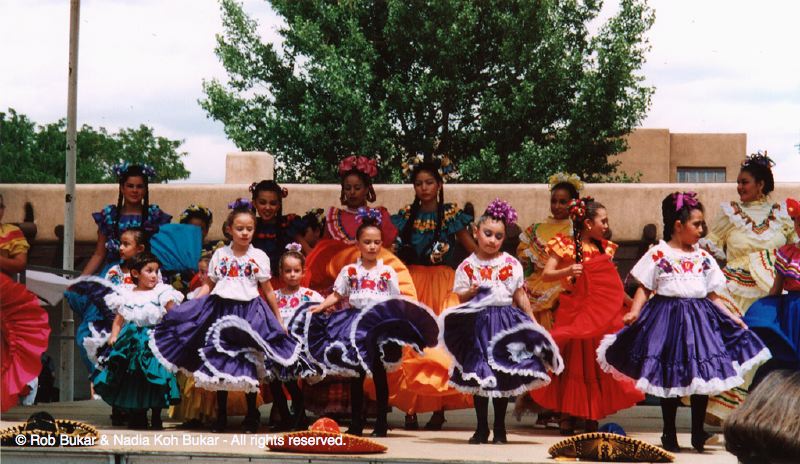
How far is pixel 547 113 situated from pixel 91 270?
1568 centimetres

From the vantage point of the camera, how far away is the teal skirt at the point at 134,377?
27.0ft

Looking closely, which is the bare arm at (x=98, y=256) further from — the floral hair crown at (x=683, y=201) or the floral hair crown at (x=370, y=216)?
the floral hair crown at (x=683, y=201)

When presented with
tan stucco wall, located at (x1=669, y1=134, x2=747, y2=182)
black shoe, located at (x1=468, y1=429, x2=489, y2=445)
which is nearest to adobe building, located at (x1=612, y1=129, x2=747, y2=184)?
tan stucco wall, located at (x1=669, y1=134, x2=747, y2=182)

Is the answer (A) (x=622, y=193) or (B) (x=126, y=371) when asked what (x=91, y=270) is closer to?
(B) (x=126, y=371)

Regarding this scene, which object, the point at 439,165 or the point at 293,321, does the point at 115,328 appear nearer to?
the point at 293,321

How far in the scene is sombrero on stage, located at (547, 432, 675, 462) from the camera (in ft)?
21.2

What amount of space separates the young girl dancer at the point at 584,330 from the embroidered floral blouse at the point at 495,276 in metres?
0.55

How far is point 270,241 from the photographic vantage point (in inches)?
356

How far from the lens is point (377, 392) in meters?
7.90

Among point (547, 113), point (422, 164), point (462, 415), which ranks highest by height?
point (547, 113)

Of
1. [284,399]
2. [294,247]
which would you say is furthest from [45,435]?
[294,247]

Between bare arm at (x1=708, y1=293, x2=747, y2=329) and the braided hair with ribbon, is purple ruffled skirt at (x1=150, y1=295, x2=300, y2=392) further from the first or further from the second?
bare arm at (x1=708, y1=293, x2=747, y2=329)

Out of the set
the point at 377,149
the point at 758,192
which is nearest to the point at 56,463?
the point at 758,192

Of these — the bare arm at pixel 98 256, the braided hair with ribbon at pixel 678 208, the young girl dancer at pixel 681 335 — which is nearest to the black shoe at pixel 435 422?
the young girl dancer at pixel 681 335
